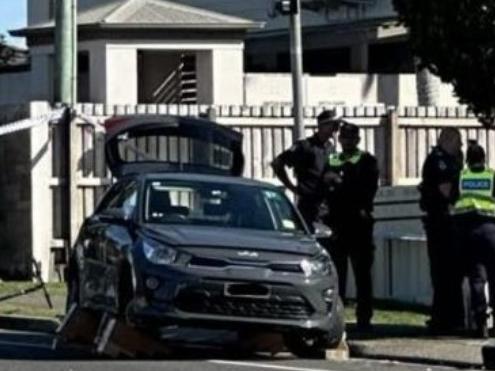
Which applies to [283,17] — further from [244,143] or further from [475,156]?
[475,156]

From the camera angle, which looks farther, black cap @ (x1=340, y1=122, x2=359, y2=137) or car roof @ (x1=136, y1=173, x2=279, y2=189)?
black cap @ (x1=340, y1=122, x2=359, y2=137)

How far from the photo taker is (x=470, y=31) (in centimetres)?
1659

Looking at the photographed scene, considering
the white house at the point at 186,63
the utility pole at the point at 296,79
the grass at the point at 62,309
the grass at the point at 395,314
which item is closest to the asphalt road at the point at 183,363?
the grass at the point at 395,314

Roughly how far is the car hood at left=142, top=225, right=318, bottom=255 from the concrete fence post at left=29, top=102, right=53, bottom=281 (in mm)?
→ 7949

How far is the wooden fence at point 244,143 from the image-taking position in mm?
23531

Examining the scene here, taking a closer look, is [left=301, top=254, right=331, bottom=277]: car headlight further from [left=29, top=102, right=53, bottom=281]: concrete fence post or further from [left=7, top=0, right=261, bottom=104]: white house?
[left=7, top=0, right=261, bottom=104]: white house

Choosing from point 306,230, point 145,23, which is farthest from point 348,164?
point 145,23

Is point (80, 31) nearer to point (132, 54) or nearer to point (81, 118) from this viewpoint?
point (132, 54)

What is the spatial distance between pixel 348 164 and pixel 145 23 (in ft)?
64.6

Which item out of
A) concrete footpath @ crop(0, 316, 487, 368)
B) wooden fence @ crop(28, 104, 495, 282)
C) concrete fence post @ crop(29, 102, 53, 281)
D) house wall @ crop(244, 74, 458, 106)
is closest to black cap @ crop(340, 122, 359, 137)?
concrete footpath @ crop(0, 316, 487, 368)

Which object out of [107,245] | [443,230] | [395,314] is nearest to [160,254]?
[107,245]

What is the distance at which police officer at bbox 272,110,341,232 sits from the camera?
18.2m

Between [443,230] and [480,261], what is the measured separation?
0.81 meters

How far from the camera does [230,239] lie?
1549 cm
